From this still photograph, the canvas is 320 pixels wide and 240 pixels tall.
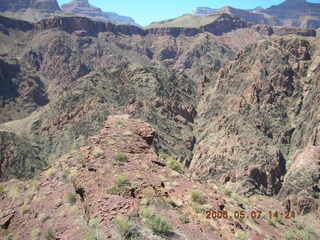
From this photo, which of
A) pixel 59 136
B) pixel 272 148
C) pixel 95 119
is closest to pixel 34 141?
pixel 59 136

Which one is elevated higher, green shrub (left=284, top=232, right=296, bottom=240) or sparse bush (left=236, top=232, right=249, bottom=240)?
sparse bush (left=236, top=232, right=249, bottom=240)

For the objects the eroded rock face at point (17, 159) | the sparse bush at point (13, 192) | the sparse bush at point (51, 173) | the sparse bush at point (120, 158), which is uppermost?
the sparse bush at point (120, 158)

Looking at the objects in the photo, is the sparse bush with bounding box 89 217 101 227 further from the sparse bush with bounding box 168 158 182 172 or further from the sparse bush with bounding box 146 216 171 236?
the sparse bush with bounding box 168 158 182 172

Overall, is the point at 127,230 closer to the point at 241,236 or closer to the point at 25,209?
the point at 241,236

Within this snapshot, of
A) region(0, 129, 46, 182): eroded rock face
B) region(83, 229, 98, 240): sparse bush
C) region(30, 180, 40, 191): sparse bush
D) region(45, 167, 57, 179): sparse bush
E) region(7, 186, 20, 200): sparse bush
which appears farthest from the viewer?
region(0, 129, 46, 182): eroded rock face

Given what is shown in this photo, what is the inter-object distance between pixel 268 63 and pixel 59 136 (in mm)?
61392

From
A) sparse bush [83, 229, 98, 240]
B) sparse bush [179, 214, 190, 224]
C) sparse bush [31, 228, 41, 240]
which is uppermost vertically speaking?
sparse bush [83, 229, 98, 240]

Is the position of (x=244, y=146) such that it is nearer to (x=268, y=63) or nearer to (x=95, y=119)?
(x=268, y=63)

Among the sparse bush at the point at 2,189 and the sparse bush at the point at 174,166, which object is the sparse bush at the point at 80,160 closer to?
the sparse bush at the point at 174,166

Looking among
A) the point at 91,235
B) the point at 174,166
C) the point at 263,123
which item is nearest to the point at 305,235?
the point at 174,166

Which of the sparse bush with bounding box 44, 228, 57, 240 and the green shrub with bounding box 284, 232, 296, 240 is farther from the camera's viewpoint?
the green shrub with bounding box 284, 232, 296, 240

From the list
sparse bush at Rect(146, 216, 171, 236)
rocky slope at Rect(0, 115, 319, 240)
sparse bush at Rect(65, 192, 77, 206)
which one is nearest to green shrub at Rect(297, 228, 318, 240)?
rocky slope at Rect(0, 115, 319, 240)

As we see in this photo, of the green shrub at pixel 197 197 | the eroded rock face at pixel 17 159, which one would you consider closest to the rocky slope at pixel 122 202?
the green shrub at pixel 197 197
